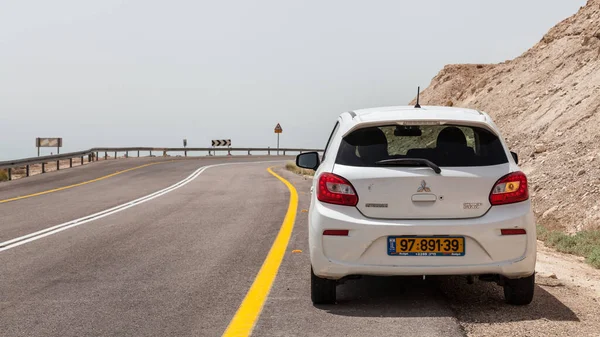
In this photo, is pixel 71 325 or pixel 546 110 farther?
pixel 546 110

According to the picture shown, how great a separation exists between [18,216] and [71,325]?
8799 millimetres

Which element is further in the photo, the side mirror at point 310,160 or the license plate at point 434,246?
the side mirror at point 310,160

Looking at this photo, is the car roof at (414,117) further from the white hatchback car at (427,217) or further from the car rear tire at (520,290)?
the car rear tire at (520,290)

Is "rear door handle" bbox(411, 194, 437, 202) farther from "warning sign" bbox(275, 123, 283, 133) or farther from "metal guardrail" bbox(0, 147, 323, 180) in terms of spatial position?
"warning sign" bbox(275, 123, 283, 133)

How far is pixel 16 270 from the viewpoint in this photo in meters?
7.15

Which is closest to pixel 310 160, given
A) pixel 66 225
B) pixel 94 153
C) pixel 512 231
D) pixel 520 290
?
pixel 512 231

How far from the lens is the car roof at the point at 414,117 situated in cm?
540

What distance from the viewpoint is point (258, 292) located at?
5879 mm

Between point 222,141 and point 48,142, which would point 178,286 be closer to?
point 48,142

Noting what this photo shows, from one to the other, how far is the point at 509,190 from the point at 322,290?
5.68ft

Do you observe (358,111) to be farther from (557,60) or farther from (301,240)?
(557,60)

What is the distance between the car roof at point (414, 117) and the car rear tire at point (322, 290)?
1.31 meters

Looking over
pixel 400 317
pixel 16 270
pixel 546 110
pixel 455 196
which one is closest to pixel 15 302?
pixel 16 270

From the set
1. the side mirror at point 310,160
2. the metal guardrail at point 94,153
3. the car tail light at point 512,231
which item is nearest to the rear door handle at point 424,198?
the car tail light at point 512,231
